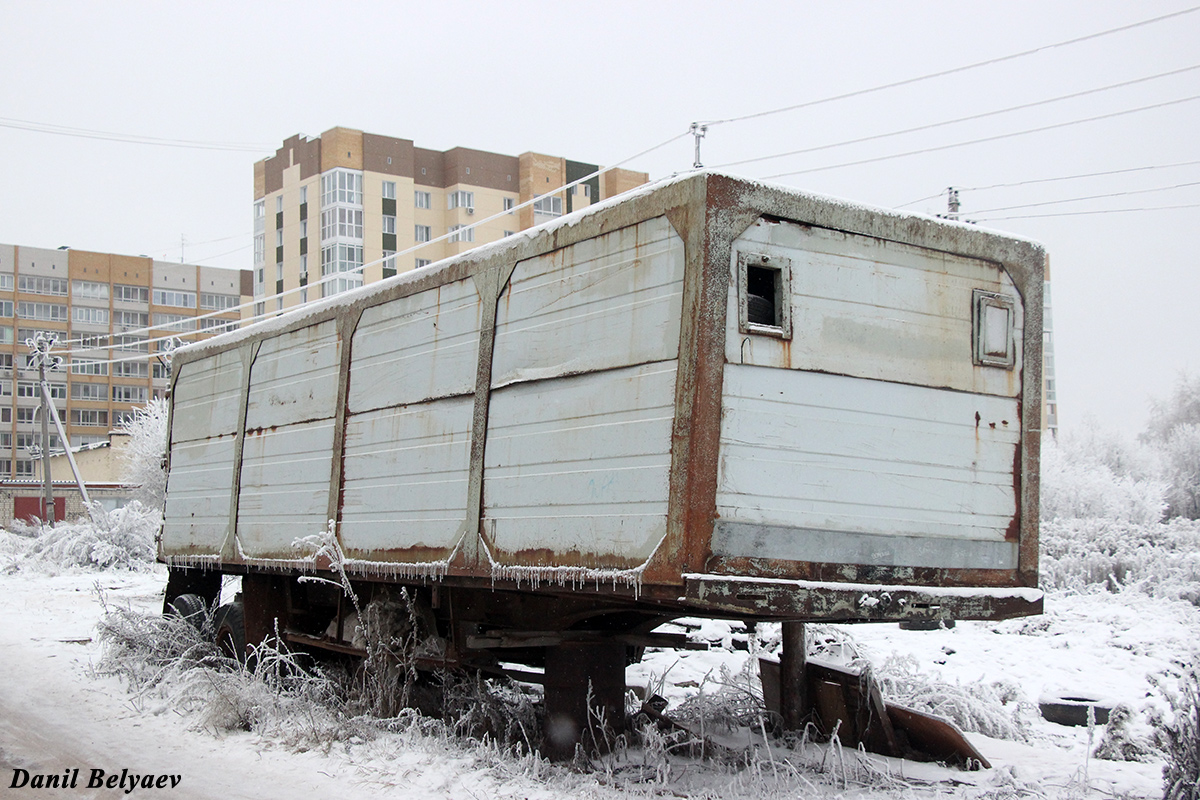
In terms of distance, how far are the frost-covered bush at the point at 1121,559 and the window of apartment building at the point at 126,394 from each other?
7066 cm

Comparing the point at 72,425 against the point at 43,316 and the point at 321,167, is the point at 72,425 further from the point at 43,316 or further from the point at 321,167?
the point at 321,167

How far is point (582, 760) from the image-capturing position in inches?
244

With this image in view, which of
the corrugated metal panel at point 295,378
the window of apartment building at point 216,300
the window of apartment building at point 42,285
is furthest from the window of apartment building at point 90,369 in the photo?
the corrugated metal panel at point 295,378

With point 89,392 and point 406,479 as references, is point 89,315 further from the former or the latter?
point 406,479

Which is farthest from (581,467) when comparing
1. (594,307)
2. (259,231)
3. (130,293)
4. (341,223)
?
(130,293)

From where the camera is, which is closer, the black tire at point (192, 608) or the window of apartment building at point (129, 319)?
the black tire at point (192, 608)

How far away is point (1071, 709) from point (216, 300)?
79681 mm

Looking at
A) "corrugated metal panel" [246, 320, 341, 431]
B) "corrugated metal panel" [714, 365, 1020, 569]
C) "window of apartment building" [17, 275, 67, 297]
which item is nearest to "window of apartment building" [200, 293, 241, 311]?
"window of apartment building" [17, 275, 67, 297]

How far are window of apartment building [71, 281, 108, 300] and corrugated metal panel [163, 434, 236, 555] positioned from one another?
72855 mm

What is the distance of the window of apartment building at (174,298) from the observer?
257ft

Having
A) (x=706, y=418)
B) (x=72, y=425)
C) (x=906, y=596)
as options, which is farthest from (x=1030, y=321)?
(x=72, y=425)

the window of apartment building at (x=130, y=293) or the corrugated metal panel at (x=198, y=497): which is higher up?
the window of apartment building at (x=130, y=293)

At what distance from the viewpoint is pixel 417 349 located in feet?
23.4

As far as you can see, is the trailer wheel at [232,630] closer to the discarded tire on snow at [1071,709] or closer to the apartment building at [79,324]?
the discarded tire on snow at [1071,709]
